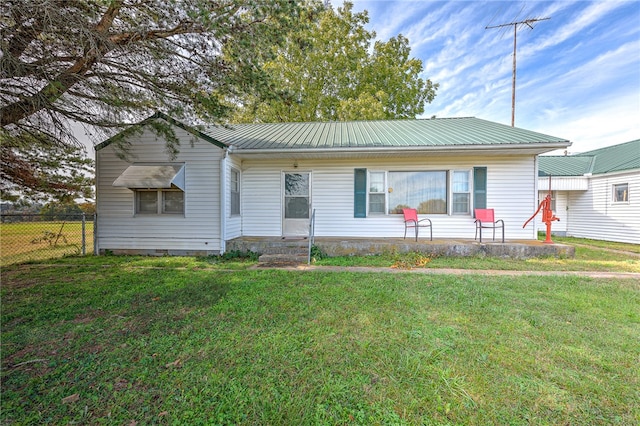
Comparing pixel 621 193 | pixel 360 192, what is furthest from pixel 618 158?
pixel 360 192

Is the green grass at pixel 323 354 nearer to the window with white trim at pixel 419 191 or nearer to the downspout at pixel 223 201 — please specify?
the downspout at pixel 223 201

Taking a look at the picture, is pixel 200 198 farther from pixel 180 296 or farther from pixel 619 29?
pixel 619 29

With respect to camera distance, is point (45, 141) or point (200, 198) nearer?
point (45, 141)

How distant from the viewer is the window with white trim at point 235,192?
7.51m

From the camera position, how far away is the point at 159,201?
7398 millimetres

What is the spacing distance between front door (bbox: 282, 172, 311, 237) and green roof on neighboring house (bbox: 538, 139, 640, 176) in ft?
33.8

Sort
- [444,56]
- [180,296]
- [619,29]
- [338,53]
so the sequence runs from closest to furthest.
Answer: [180,296] → [619,29] → [444,56] → [338,53]

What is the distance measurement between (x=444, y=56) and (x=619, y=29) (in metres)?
6.62

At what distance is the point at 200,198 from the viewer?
7164 mm

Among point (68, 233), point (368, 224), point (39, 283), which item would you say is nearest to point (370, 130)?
point (368, 224)

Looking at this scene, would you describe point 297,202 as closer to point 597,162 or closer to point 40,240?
point 40,240

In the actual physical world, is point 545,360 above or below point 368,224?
below

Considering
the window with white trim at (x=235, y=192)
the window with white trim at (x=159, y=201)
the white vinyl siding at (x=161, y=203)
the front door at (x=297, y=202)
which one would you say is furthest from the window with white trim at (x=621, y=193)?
the window with white trim at (x=159, y=201)

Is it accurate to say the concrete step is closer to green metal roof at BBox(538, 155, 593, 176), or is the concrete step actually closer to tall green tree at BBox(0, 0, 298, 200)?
tall green tree at BBox(0, 0, 298, 200)
